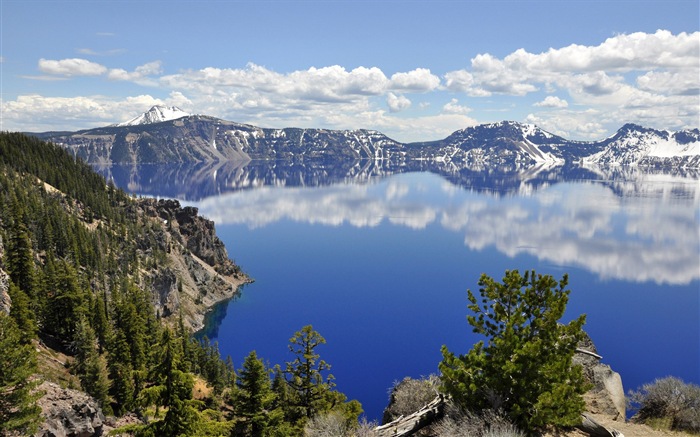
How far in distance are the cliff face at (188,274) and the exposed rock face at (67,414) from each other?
96440 mm

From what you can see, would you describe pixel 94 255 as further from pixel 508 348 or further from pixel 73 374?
pixel 508 348

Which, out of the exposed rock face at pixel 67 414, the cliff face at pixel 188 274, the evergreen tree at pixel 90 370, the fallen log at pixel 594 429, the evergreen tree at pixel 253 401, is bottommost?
the cliff face at pixel 188 274

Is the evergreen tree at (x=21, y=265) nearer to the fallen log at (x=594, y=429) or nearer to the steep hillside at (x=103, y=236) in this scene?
the steep hillside at (x=103, y=236)

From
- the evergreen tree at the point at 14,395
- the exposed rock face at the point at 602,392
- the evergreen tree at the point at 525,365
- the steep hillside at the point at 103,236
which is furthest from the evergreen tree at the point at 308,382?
the steep hillside at the point at 103,236

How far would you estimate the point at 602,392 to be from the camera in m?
34.4

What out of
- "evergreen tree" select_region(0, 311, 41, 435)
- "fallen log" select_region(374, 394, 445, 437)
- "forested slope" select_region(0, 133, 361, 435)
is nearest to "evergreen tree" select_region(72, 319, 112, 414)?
"forested slope" select_region(0, 133, 361, 435)

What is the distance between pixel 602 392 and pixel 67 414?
1764 inches

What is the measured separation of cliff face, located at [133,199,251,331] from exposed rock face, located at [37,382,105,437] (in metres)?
96.4

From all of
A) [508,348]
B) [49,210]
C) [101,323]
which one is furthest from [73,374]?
[49,210]

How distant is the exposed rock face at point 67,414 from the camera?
37906 millimetres

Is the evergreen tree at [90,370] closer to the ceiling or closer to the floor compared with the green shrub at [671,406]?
closer to the floor

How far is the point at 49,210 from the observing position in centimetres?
12488

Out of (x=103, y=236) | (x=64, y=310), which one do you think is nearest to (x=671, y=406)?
(x=64, y=310)

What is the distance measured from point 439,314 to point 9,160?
162 meters
